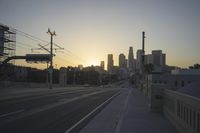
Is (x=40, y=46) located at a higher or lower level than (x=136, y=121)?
higher

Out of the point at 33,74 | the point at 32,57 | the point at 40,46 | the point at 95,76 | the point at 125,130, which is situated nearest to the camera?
the point at 125,130

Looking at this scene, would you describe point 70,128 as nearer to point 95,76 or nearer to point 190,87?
point 190,87

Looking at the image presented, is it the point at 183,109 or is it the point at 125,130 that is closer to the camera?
the point at 183,109

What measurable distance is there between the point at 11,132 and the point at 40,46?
52.7 m

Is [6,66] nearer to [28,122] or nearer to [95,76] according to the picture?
[28,122]

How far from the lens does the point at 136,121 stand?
1482 cm

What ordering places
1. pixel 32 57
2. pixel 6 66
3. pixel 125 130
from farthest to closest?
pixel 32 57 < pixel 6 66 < pixel 125 130

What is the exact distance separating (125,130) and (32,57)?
7700cm

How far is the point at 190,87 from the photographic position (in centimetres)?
1614

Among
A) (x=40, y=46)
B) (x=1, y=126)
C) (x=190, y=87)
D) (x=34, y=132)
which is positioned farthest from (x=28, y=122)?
(x=40, y=46)

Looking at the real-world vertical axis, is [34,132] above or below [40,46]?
below

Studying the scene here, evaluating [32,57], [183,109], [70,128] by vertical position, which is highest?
[32,57]

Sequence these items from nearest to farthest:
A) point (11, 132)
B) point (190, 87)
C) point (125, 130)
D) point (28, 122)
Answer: point (11, 132)
point (125, 130)
point (28, 122)
point (190, 87)

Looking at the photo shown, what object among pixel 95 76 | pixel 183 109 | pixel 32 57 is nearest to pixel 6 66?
pixel 32 57
